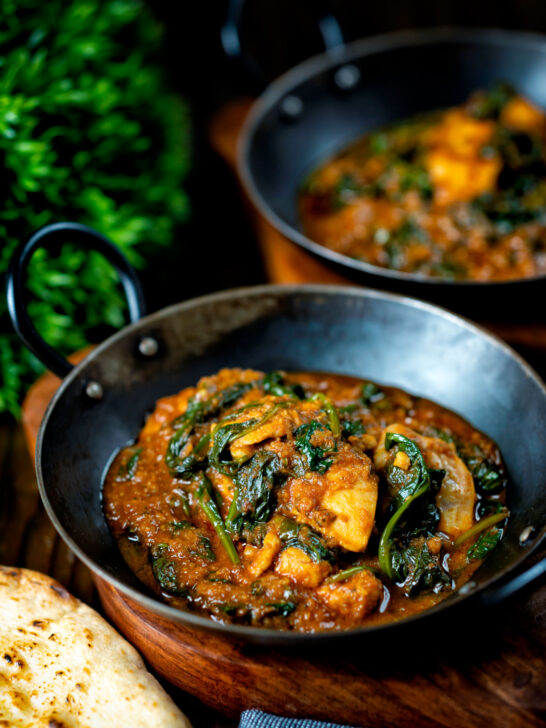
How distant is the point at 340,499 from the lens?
10.2 ft

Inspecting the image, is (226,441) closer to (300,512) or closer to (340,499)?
(300,512)

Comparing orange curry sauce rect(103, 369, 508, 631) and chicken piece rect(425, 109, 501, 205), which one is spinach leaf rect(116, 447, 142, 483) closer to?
orange curry sauce rect(103, 369, 508, 631)

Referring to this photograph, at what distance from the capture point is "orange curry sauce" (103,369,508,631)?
3.06 meters

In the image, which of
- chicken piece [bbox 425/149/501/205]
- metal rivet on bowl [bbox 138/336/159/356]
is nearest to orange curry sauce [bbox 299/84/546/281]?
chicken piece [bbox 425/149/501/205]

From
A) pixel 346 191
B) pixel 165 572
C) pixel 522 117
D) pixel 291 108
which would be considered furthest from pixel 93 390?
pixel 522 117

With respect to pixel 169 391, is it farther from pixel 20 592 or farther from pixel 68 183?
pixel 68 183

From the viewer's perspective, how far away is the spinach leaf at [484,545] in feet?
10.6

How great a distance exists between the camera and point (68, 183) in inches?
191

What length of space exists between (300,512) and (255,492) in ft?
0.66

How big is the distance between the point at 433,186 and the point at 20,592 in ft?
12.4

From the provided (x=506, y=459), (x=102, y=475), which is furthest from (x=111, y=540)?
(x=506, y=459)

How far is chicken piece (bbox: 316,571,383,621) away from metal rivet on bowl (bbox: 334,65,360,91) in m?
4.48

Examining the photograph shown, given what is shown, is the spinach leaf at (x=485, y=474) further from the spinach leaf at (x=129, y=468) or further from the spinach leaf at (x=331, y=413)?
the spinach leaf at (x=129, y=468)

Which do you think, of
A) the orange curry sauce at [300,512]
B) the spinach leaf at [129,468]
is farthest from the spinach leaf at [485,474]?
the spinach leaf at [129,468]
